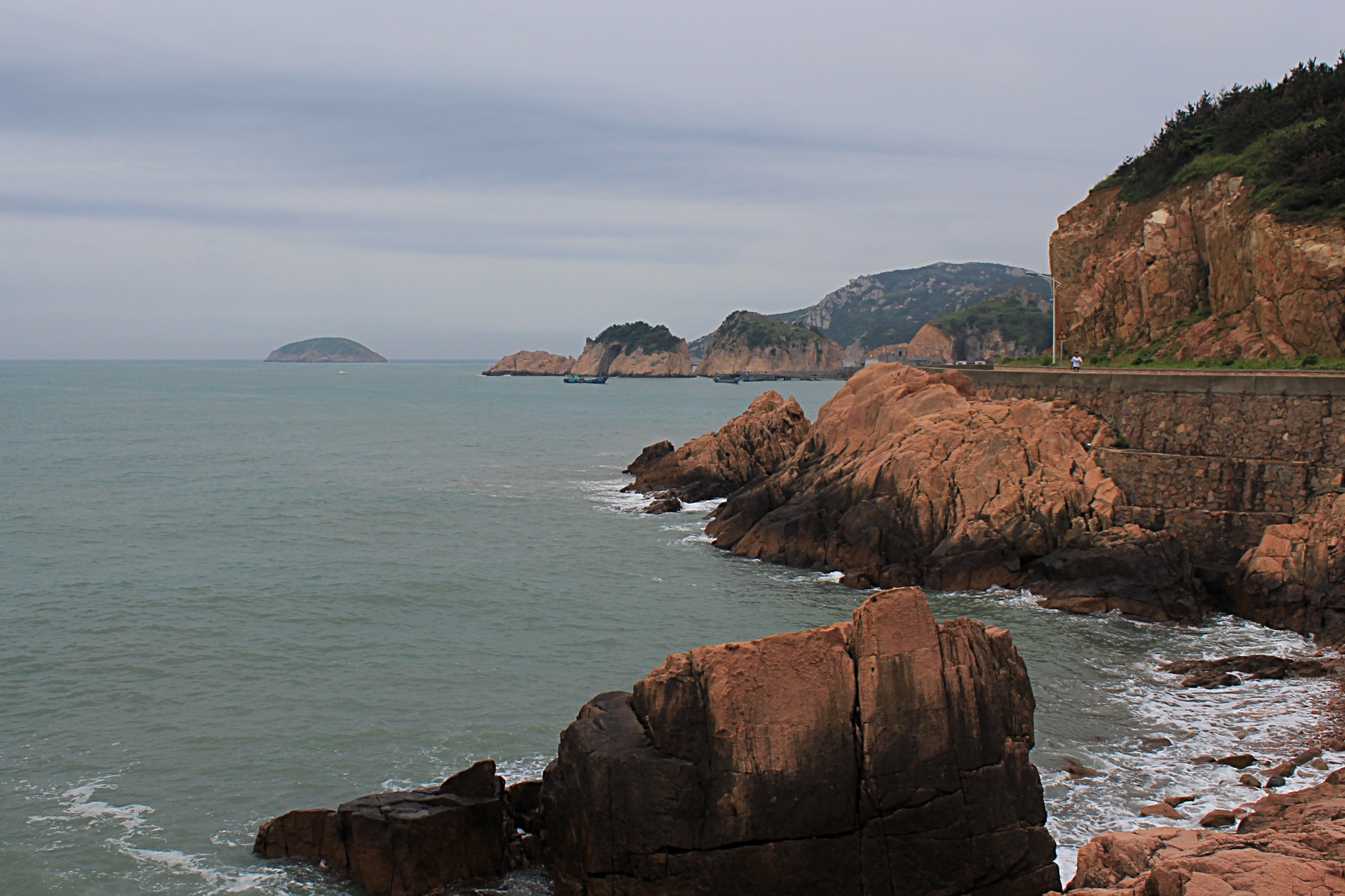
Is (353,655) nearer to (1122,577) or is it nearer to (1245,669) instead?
(1245,669)

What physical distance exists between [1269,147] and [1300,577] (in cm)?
1784

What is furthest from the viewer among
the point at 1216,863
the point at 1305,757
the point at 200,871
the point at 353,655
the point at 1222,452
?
the point at 1222,452

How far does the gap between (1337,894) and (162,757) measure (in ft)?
49.8

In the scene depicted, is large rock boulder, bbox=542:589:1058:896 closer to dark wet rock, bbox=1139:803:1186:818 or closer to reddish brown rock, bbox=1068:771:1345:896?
reddish brown rock, bbox=1068:771:1345:896

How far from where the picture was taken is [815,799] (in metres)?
10.6

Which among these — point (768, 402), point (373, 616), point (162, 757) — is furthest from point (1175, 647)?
point (768, 402)

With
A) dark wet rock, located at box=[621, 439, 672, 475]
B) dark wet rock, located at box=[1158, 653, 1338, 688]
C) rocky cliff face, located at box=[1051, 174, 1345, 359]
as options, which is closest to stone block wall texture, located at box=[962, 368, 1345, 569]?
rocky cliff face, located at box=[1051, 174, 1345, 359]

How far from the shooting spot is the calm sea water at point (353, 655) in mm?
13875

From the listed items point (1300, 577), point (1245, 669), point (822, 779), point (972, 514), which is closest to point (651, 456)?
point (972, 514)

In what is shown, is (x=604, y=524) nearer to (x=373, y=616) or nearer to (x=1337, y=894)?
(x=373, y=616)

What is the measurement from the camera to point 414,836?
1180cm

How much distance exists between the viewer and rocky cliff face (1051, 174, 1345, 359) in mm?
28141

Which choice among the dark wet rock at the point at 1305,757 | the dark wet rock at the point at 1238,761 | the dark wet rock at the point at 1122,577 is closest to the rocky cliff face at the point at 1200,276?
the dark wet rock at the point at 1122,577

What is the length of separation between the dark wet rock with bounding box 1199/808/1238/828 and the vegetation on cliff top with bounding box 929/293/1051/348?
162 m
